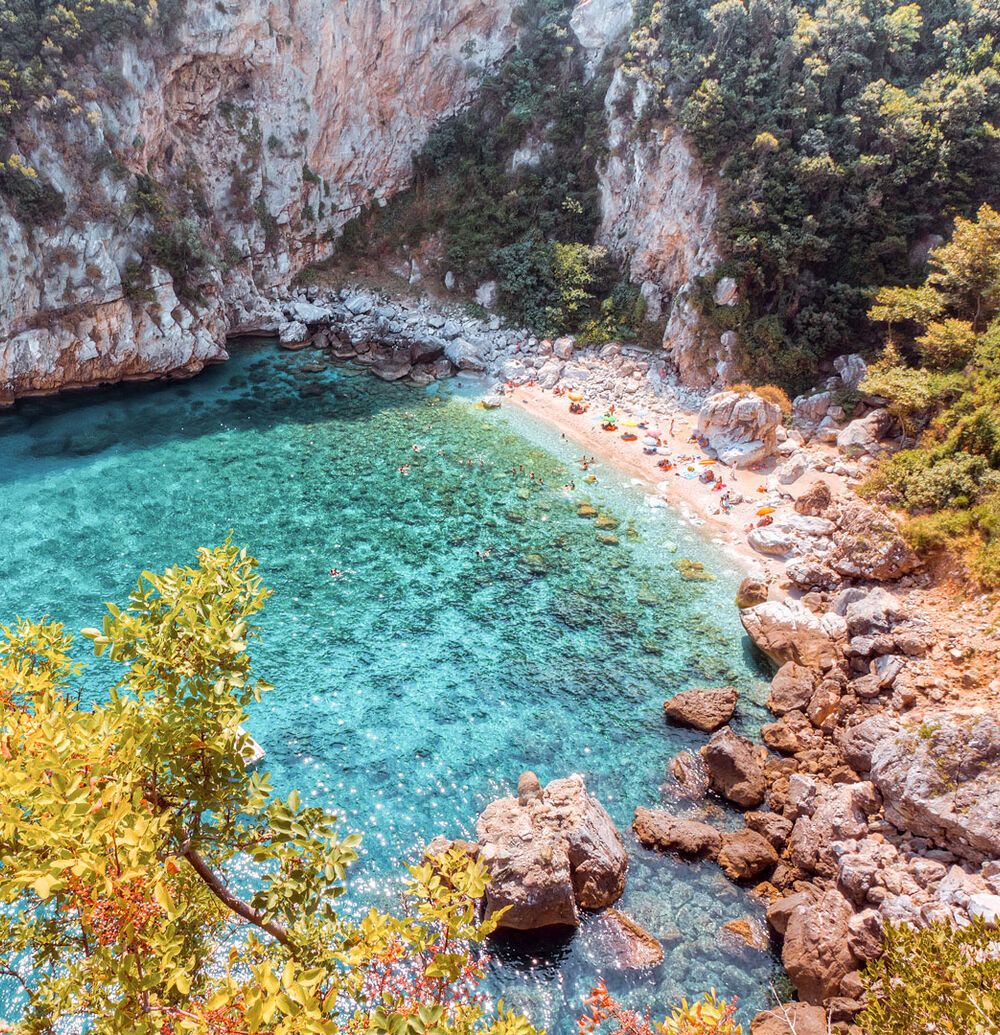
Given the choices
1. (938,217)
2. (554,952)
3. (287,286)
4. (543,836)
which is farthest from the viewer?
(287,286)

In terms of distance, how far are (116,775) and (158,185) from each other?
43127mm

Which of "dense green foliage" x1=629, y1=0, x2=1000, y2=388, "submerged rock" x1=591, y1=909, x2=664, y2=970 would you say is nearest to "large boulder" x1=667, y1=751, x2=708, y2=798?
"submerged rock" x1=591, y1=909, x2=664, y2=970

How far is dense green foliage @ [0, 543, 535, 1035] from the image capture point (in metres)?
4.39

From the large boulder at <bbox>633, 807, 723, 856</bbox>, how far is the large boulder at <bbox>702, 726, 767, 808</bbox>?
123 cm

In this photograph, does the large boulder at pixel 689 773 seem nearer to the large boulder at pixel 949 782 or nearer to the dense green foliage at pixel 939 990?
the large boulder at pixel 949 782

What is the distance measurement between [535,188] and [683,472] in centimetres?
2514

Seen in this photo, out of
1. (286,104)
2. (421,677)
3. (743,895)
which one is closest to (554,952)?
(743,895)

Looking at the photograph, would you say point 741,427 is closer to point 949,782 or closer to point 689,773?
point 689,773

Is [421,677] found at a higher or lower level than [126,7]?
lower

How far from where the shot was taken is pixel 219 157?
139 ft

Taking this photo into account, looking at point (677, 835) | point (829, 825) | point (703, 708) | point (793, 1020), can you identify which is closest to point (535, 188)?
point (703, 708)

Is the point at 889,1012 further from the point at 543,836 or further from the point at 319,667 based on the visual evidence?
the point at 319,667

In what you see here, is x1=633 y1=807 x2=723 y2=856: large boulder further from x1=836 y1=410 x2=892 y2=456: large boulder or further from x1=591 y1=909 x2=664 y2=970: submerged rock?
x1=836 y1=410 x2=892 y2=456: large boulder

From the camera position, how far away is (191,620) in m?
5.91
